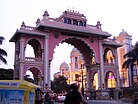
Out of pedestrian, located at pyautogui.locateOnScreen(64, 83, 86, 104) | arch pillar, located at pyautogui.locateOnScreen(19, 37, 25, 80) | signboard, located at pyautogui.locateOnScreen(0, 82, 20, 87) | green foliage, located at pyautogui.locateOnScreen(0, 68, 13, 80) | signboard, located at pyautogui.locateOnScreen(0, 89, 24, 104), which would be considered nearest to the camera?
pedestrian, located at pyautogui.locateOnScreen(64, 83, 86, 104)

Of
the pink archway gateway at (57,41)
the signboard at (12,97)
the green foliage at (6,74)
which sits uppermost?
the pink archway gateway at (57,41)

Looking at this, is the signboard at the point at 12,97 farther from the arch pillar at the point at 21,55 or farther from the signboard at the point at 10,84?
the arch pillar at the point at 21,55

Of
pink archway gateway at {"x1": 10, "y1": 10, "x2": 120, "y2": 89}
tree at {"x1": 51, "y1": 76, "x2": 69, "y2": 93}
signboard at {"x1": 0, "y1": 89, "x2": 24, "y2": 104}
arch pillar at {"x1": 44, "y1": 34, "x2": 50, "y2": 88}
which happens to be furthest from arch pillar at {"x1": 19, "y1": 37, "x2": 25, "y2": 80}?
tree at {"x1": 51, "y1": 76, "x2": 69, "y2": 93}

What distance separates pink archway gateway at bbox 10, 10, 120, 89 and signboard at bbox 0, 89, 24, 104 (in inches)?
871

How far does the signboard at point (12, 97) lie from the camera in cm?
1177

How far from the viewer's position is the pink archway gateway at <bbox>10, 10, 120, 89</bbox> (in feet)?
116

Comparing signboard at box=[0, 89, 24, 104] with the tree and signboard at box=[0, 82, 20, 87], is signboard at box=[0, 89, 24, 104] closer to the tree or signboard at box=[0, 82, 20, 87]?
signboard at box=[0, 82, 20, 87]

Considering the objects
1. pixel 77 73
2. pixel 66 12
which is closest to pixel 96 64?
pixel 66 12

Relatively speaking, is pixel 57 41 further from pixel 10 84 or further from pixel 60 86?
pixel 60 86

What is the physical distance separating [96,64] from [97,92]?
4.48 metres

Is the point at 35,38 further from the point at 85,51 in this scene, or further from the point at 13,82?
the point at 13,82

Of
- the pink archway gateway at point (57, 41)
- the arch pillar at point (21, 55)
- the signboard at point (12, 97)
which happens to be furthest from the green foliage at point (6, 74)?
the signboard at point (12, 97)

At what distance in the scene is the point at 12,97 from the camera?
38.7 ft

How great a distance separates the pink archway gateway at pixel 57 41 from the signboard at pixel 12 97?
22.1 m
